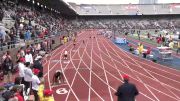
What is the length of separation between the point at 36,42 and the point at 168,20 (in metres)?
84.9

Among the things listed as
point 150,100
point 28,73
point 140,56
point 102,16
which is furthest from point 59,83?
point 102,16

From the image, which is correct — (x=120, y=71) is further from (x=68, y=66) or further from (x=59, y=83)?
(x=59, y=83)

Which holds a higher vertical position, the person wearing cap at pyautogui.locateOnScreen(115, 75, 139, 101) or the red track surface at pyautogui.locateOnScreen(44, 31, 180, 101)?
the person wearing cap at pyautogui.locateOnScreen(115, 75, 139, 101)

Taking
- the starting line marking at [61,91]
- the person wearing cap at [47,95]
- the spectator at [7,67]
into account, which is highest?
the person wearing cap at [47,95]

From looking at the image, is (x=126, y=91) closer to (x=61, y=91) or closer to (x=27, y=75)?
(x=27, y=75)

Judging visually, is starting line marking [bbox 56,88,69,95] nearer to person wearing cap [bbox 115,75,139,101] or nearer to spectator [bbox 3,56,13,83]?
spectator [bbox 3,56,13,83]

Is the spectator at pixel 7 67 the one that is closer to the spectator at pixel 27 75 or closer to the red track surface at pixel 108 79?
the red track surface at pixel 108 79

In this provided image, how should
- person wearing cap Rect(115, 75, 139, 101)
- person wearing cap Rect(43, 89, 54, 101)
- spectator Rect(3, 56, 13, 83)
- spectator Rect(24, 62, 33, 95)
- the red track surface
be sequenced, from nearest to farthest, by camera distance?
person wearing cap Rect(43, 89, 54, 101)
person wearing cap Rect(115, 75, 139, 101)
spectator Rect(24, 62, 33, 95)
the red track surface
spectator Rect(3, 56, 13, 83)

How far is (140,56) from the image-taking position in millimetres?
31844

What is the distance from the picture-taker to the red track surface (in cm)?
1552

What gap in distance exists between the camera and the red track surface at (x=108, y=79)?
15516 mm

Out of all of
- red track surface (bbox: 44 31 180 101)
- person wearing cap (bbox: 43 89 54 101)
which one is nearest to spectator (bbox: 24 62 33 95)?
red track surface (bbox: 44 31 180 101)

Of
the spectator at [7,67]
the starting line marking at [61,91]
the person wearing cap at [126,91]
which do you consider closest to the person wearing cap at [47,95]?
the person wearing cap at [126,91]

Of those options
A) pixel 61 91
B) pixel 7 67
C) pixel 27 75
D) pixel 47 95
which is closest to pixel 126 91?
pixel 47 95
